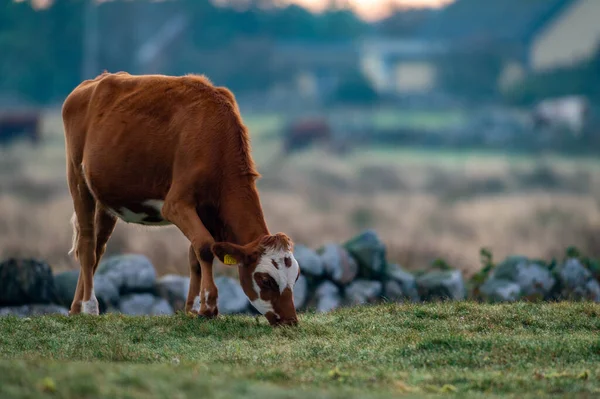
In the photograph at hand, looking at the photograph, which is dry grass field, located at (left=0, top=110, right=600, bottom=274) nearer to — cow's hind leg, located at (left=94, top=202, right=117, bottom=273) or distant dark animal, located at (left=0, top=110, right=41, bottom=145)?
distant dark animal, located at (left=0, top=110, right=41, bottom=145)

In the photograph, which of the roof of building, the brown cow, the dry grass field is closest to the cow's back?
the brown cow

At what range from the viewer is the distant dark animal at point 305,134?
168 ft

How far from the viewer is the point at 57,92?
238ft

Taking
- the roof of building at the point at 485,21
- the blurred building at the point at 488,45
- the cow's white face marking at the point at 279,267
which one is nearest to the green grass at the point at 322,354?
the cow's white face marking at the point at 279,267

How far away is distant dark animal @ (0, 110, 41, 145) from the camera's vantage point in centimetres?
4953

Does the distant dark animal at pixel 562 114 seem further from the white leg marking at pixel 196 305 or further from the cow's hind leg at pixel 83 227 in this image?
the white leg marking at pixel 196 305

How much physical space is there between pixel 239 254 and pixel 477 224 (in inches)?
666

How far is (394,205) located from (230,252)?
21.0m

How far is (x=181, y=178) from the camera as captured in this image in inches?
447

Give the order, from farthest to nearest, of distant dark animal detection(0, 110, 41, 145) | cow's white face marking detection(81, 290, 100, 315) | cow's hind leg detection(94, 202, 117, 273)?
distant dark animal detection(0, 110, 41, 145) → cow's hind leg detection(94, 202, 117, 273) → cow's white face marking detection(81, 290, 100, 315)

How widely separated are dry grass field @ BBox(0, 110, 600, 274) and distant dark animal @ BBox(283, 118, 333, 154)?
2.09 metres

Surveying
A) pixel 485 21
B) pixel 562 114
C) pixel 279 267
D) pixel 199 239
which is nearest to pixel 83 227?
pixel 199 239

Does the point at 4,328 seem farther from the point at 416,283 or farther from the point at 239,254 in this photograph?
the point at 416,283

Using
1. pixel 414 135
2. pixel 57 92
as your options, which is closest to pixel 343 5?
pixel 57 92
